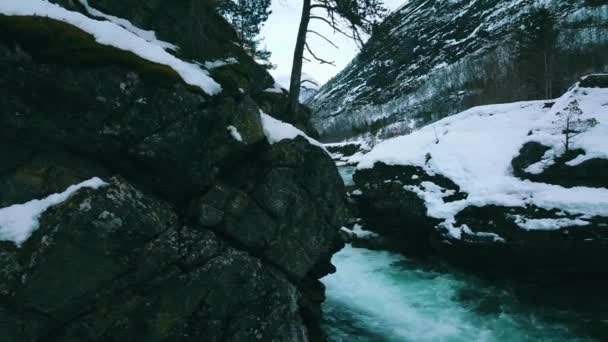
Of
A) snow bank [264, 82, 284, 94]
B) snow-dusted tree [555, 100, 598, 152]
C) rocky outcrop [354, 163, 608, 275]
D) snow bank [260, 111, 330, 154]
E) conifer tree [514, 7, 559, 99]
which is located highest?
conifer tree [514, 7, 559, 99]

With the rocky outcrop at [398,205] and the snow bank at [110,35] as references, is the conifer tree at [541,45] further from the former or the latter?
the snow bank at [110,35]

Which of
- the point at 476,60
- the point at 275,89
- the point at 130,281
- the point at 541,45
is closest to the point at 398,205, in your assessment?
the point at 275,89

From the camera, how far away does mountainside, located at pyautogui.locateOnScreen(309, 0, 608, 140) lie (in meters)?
39.5

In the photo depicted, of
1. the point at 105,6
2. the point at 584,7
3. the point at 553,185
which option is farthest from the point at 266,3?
the point at 584,7

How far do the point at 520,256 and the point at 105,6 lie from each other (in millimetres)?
14341

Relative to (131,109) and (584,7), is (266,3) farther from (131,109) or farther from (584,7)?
(584,7)

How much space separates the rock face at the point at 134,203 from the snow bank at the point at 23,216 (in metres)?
0.09

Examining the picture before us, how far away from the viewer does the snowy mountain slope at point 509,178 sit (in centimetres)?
1120

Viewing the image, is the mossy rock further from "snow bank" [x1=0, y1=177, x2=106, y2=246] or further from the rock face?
"snow bank" [x1=0, y1=177, x2=106, y2=246]

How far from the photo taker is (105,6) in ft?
27.1

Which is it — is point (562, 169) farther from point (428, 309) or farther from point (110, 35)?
point (110, 35)

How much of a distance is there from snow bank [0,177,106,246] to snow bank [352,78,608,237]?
1233 centimetres

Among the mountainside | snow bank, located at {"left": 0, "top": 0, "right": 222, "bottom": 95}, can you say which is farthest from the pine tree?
snow bank, located at {"left": 0, "top": 0, "right": 222, "bottom": 95}

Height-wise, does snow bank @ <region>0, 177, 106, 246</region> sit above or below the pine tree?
below
